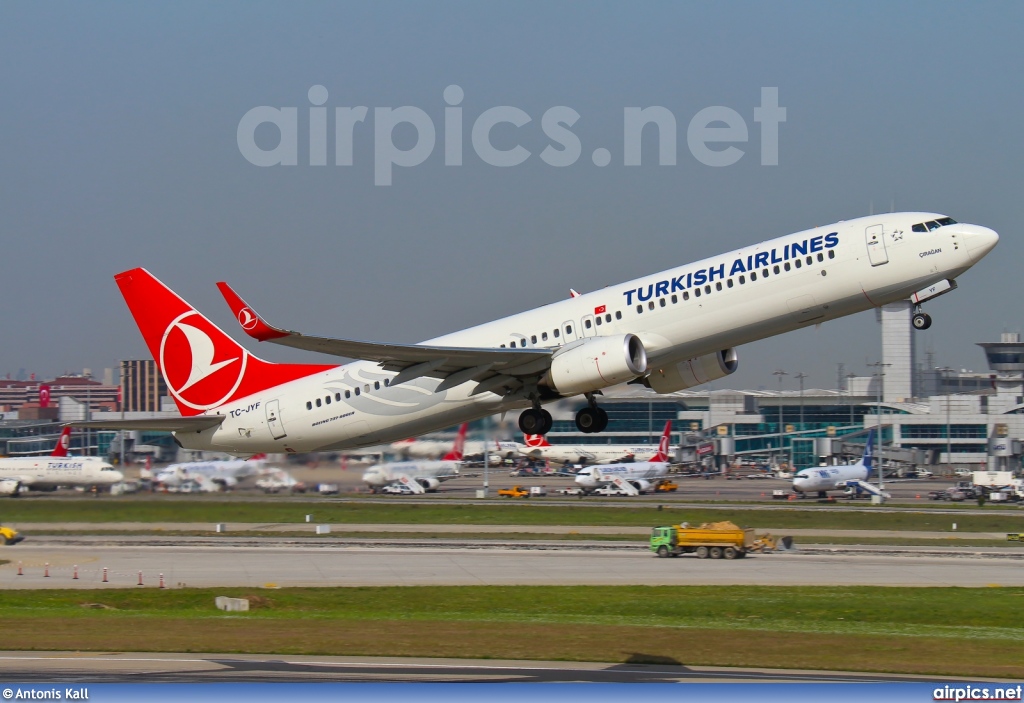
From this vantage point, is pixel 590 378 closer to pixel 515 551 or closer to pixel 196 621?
pixel 196 621

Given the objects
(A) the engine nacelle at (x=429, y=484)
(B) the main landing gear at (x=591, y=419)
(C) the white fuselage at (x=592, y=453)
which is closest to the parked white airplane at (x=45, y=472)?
(A) the engine nacelle at (x=429, y=484)

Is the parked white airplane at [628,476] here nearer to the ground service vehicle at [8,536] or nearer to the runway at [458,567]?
the runway at [458,567]

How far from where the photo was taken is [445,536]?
65688 mm

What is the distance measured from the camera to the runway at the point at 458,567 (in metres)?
48.8

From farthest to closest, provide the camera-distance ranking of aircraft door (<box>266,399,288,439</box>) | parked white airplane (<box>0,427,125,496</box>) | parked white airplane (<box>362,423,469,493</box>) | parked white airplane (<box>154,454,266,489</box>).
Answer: parked white airplane (<box>0,427,125,496</box>)
parked white airplane (<box>154,454,266,489</box>)
parked white airplane (<box>362,423,469,493</box>)
aircraft door (<box>266,399,288,439</box>)

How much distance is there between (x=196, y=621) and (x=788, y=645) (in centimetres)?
1879

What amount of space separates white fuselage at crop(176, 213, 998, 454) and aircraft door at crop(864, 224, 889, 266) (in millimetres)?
29

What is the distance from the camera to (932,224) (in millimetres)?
33625

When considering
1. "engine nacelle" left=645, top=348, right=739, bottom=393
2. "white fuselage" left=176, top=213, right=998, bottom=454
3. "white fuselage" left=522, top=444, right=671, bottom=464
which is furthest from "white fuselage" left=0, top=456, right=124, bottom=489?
"white fuselage" left=522, top=444, right=671, bottom=464

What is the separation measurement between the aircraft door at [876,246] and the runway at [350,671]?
11579 mm

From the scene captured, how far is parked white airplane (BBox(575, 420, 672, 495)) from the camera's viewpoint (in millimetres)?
96688

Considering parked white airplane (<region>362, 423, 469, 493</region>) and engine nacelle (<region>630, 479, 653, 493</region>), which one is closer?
parked white airplane (<region>362, 423, 469, 493</region>)

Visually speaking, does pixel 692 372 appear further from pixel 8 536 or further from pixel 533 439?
pixel 8 536

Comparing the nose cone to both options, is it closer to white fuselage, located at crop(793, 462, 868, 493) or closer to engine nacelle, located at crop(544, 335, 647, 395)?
engine nacelle, located at crop(544, 335, 647, 395)
